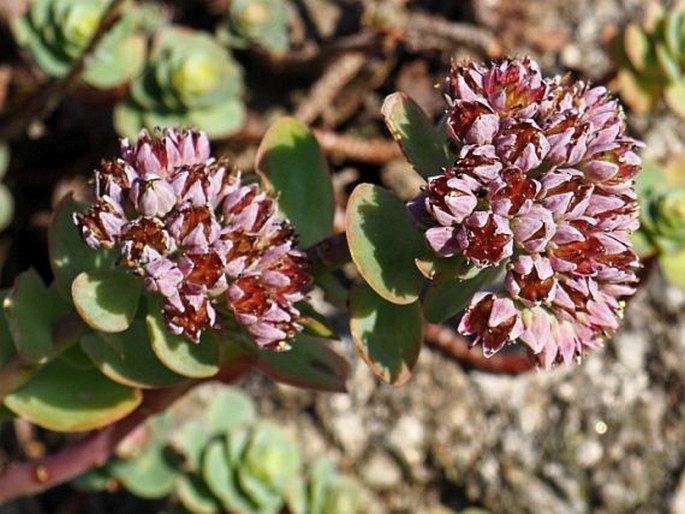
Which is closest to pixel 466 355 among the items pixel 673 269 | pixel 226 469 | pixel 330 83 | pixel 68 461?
pixel 673 269

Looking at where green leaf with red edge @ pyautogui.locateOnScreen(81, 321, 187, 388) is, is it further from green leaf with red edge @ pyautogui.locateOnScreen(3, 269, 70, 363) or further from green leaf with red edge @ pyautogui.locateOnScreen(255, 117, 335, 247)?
green leaf with red edge @ pyautogui.locateOnScreen(255, 117, 335, 247)

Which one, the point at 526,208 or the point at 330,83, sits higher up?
the point at 526,208

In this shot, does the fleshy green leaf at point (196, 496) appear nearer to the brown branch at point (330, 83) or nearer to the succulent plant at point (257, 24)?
the brown branch at point (330, 83)

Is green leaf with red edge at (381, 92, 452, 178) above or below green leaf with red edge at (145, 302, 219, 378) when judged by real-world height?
above

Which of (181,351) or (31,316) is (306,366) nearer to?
(181,351)

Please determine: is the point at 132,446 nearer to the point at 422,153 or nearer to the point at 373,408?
the point at 373,408

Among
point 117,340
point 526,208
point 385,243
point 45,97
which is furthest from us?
point 45,97

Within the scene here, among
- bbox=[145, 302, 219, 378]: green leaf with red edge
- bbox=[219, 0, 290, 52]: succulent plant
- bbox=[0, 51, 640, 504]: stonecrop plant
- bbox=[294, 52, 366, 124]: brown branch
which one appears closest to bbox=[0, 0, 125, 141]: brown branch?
bbox=[219, 0, 290, 52]: succulent plant
